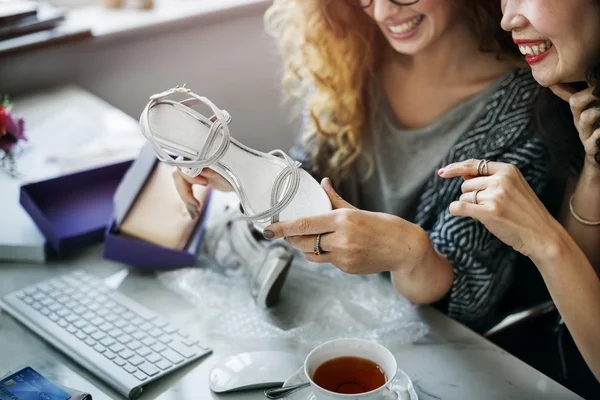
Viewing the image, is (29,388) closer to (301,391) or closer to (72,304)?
(72,304)

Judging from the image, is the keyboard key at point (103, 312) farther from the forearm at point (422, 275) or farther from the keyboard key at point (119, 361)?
the forearm at point (422, 275)

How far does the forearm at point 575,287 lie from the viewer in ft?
2.84

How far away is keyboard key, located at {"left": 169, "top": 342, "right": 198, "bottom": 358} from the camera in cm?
87

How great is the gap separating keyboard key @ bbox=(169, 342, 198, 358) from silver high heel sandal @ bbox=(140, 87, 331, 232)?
189 millimetres

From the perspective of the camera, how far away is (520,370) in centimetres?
85

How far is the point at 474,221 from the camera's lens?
104cm

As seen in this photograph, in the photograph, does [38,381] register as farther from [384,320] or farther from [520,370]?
[520,370]

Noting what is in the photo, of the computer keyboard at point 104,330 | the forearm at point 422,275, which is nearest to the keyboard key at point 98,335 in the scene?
the computer keyboard at point 104,330

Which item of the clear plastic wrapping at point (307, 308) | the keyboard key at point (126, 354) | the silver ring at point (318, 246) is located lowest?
the clear plastic wrapping at point (307, 308)

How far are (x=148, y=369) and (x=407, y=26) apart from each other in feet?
2.34

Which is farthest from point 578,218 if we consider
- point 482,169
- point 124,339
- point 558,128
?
point 124,339

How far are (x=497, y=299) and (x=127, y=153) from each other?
79 centimetres

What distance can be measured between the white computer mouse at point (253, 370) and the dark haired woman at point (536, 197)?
0.29 meters

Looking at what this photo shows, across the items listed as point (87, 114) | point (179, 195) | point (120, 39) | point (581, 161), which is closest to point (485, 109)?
point (581, 161)
